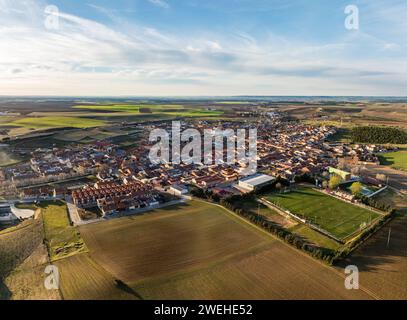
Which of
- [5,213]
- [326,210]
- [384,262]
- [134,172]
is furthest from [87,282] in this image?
[134,172]

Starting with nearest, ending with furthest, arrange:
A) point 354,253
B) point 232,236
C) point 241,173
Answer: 1. point 354,253
2. point 232,236
3. point 241,173

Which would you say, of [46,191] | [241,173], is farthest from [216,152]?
[46,191]

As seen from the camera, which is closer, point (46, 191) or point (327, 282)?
point (327, 282)

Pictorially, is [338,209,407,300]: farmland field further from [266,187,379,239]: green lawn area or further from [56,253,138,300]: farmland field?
[56,253,138,300]: farmland field

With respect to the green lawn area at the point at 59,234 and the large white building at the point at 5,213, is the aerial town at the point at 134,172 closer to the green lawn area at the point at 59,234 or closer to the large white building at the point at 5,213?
the large white building at the point at 5,213

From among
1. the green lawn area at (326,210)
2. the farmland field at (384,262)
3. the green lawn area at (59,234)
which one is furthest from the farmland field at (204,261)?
the green lawn area at (326,210)

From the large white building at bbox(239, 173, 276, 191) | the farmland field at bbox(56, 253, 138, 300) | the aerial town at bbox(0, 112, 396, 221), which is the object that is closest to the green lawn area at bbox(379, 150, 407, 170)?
the aerial town at bbox(0, 112, 396, 221)
